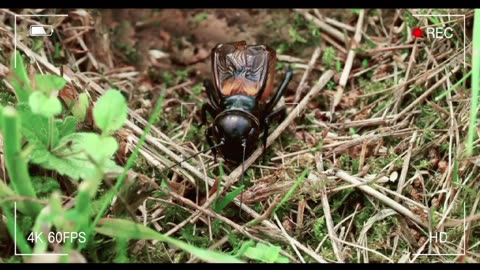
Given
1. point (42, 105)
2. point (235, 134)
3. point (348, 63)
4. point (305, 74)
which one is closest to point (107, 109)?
point (42, 105)

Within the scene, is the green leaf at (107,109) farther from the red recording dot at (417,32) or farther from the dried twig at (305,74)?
the red recording dot at (417,32)

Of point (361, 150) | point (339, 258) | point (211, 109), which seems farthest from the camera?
point (211, 109)

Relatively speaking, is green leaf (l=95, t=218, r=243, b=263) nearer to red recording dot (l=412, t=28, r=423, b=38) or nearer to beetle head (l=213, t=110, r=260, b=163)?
beetle head (l=213, t=110, r=260, b=163)

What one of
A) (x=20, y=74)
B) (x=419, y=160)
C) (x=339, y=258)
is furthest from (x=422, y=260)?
(x=20, y=74)

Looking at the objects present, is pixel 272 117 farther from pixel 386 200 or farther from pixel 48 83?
pixel 48 83

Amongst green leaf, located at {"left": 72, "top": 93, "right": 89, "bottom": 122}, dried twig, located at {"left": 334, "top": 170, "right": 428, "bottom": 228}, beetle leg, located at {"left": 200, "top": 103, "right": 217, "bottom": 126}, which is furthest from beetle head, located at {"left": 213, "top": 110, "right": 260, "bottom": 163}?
green leaf, located at {"left": 72, "top": 93, "right": 89, "bottom": 122}

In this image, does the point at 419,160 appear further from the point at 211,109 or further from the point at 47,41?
the point at 47,41
